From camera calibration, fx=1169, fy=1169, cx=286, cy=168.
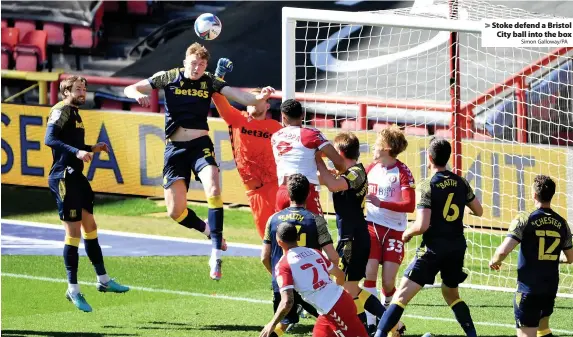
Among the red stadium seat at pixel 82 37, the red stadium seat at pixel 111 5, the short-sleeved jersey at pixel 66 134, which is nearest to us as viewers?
the short-sleeved jersey at pixel 66 134

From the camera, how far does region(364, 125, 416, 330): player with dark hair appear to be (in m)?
10.7

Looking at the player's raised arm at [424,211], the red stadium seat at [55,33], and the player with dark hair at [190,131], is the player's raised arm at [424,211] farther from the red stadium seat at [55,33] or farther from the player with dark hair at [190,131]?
the red stadium seat at [55,33]

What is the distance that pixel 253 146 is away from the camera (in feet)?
39.9

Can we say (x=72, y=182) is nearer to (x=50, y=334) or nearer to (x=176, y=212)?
(x=176, y=212)

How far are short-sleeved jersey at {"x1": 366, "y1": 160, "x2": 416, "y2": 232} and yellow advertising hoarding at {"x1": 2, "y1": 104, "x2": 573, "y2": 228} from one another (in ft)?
16.8

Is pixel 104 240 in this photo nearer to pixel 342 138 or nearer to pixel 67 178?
pixel 67 178

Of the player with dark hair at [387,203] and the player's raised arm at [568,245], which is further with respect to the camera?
Result: the player with dark hair at [387,203]

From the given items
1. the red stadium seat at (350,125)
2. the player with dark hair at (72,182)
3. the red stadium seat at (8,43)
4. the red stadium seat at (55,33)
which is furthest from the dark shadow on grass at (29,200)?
the player with dark hair at (72,182)

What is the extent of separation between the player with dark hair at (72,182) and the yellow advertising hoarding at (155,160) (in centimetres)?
475

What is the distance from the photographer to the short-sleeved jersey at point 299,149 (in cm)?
1089

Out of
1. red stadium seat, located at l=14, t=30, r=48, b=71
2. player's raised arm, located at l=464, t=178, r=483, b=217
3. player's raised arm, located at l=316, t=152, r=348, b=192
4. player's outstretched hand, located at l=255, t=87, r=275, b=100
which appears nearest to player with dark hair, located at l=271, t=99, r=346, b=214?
player's raised arm, located at l=316, t=152, r=348, b=192

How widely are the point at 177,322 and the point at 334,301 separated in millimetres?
3349

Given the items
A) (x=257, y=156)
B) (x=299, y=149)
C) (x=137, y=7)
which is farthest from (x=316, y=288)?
(x=137, y=7)

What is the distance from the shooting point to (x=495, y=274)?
1448 cm
